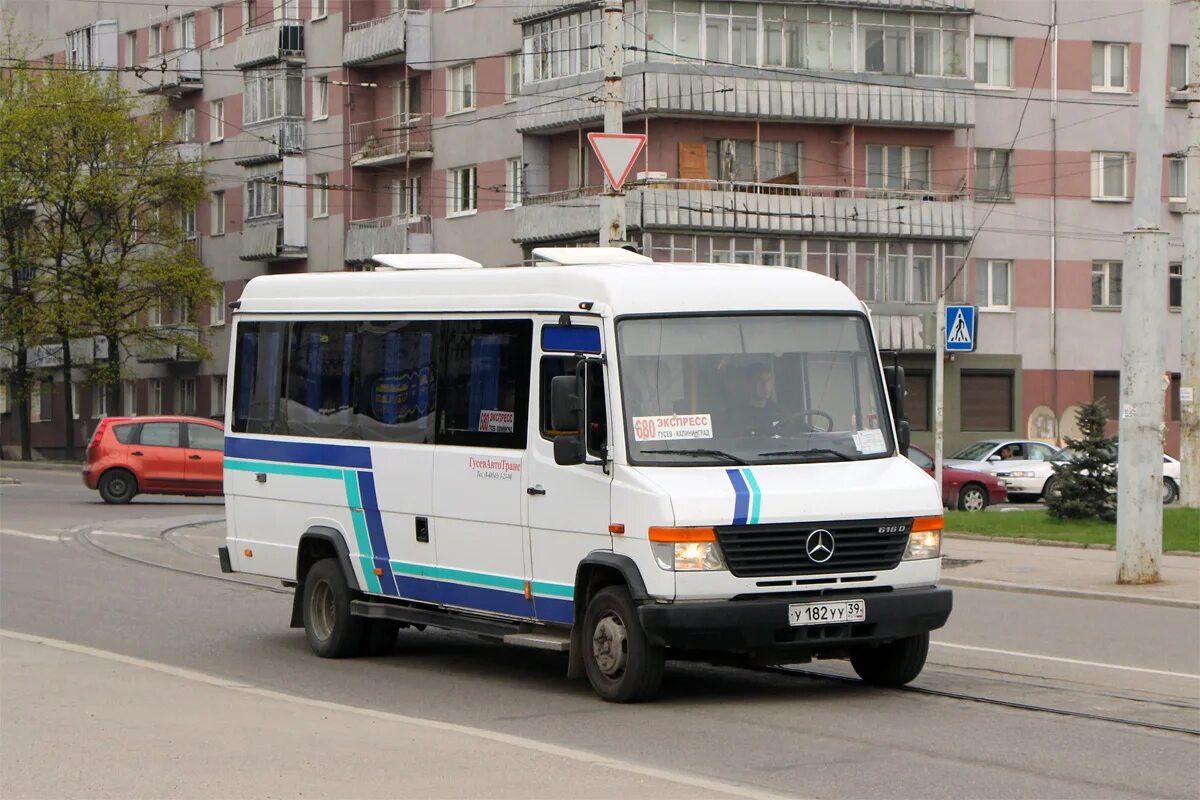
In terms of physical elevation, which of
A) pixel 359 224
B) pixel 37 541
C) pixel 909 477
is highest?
pixel 359 224

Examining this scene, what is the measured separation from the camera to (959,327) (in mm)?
25797

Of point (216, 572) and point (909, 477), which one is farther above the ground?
point (909, 477)

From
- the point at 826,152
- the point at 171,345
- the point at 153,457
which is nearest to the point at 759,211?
the point at 826,152

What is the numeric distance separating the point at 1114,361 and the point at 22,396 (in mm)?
37688

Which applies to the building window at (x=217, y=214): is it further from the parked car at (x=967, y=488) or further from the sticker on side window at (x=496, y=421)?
the sticker on side window at (x=496, y=421)

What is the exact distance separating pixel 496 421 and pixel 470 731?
10.3 ft

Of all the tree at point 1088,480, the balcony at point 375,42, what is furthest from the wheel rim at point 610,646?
the balcony at point 375,42

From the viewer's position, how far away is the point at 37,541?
26000 mm

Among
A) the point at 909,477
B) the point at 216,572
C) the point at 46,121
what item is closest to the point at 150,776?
the point at 909,477

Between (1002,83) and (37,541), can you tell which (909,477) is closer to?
(37,541)

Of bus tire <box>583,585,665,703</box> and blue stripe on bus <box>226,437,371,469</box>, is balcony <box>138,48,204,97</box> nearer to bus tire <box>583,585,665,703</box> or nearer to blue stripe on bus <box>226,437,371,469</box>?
blue stripe on bus <box>226,437,371,469</box>

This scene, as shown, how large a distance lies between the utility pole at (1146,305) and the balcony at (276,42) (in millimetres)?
49518

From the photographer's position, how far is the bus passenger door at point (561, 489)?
11477 millimetres

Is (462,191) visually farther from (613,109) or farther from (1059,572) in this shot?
(1059,572)
